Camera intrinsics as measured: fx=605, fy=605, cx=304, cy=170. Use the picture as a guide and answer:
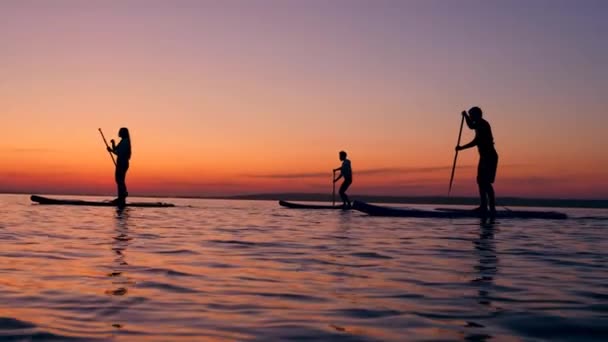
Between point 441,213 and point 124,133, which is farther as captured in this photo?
point 124,133

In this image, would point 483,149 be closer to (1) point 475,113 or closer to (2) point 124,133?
(1) point 475,113

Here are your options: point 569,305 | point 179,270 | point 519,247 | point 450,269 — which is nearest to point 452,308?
point 569,305

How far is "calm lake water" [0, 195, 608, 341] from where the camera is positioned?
3172 millimetres

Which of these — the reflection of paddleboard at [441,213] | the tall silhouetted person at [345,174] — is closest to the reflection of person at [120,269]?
the reflection of paddleboard at [441,213]

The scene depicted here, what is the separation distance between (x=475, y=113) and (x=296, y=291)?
11.3 metres

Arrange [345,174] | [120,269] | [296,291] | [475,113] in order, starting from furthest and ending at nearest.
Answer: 1. [345,174]
2. [475,113]
3. [120,269]
4. [296,291]

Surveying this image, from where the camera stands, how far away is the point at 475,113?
47.9ft

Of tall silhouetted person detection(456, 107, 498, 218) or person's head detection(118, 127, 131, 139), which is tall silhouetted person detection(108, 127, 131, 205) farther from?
tall silhouetted person detection(456, 107, 498, 218)

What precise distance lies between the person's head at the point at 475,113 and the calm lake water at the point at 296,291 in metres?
6.93

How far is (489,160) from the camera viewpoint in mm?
14656

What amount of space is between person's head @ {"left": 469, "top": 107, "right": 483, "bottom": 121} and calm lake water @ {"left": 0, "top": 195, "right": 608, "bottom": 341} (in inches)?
273

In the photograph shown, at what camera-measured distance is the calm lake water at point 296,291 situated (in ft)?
10.4

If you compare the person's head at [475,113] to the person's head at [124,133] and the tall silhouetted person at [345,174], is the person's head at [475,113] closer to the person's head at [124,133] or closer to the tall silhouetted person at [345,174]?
the tall silhouetted person at [345,174]

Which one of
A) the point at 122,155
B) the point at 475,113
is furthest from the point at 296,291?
the point at 122,155
